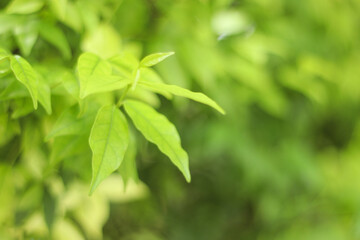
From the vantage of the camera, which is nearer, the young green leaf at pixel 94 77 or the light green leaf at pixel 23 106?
the young green leaf at pixel 94 77

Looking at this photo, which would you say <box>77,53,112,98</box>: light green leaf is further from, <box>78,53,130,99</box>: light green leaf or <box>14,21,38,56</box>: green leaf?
<box>14,21,38,56</box>: green leaf

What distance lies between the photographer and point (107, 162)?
18.5 inches

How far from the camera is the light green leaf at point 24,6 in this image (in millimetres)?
675

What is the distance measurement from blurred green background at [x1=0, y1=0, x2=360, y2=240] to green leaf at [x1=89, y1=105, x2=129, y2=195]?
0.33 m

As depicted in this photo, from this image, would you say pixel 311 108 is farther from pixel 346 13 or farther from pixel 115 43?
pixel 115 43

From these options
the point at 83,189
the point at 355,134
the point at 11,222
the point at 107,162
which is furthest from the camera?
the point at 355,134

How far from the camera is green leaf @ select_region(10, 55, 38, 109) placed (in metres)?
0.48

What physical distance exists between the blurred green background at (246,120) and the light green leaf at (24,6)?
8 cm

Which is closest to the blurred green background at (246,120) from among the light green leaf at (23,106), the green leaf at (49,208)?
the green leaf at (49,208)

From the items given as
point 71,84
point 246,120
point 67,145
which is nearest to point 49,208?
point 67,145

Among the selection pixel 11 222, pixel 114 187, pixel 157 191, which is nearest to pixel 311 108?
pixel 157 191

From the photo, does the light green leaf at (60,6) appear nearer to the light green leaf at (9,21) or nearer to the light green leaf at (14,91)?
the light green leaf at (9,21)

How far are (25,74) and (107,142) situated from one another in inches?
5.1

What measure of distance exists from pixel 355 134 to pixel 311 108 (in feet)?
1.23
